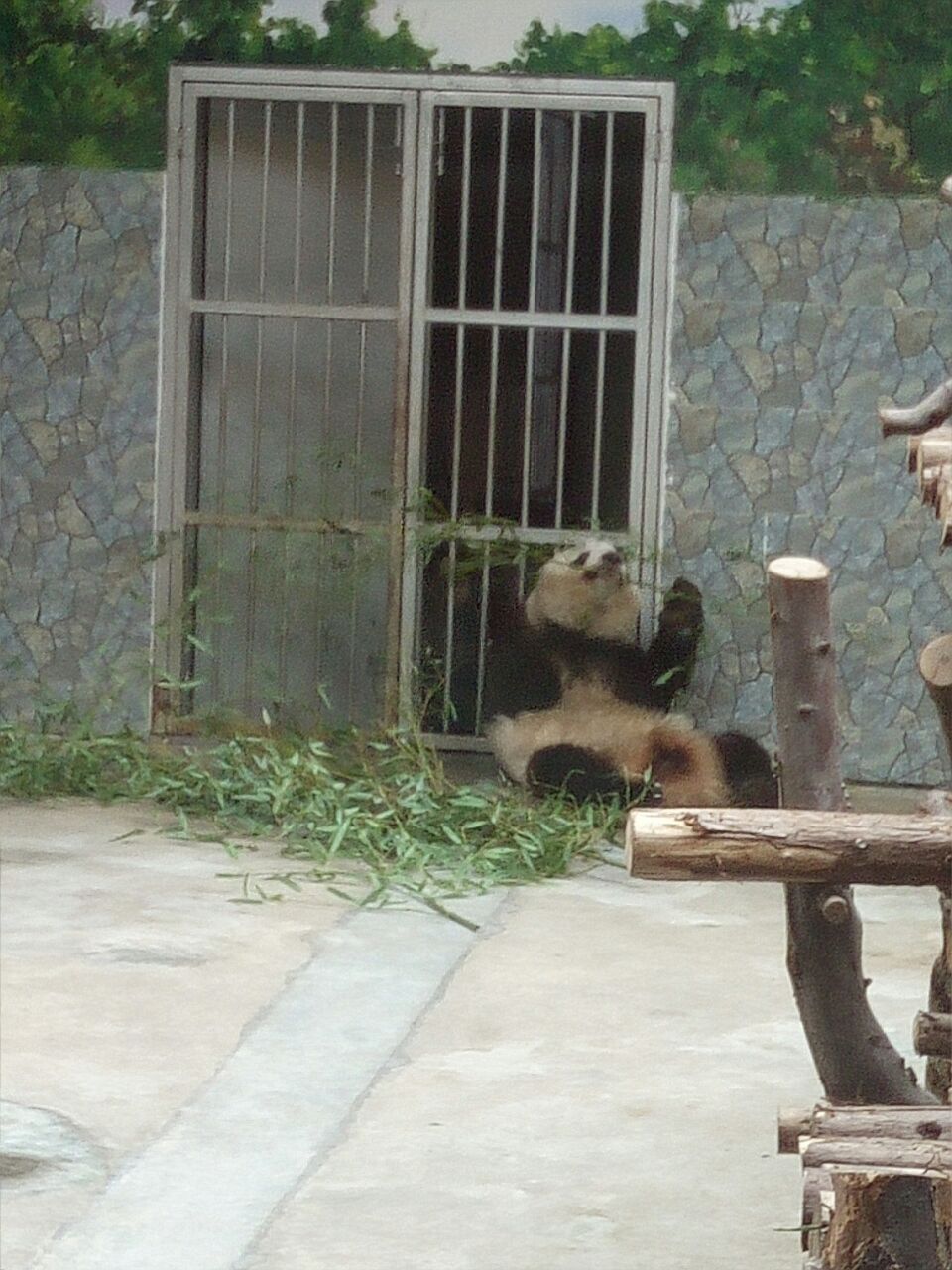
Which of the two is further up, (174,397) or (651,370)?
(651,370)

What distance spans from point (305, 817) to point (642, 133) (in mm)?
2510

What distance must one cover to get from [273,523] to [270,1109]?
3648mm

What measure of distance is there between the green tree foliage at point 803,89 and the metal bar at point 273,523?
161cm

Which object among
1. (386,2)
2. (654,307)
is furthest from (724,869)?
(386,2)

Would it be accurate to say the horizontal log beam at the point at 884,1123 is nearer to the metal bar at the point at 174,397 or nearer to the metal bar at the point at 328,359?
the metal bar at the point at 174,397

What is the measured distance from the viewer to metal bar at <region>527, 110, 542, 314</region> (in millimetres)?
6789

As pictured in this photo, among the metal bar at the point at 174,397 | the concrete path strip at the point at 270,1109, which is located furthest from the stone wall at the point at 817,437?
the concrete path strip at the point at 270,1109

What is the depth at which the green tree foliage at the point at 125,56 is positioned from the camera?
6.82 meters

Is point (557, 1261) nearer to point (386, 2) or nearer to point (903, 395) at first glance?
point (903, 395)

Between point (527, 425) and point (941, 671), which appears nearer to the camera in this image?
point (941, 671)

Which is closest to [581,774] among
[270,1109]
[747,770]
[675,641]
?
[747,770]

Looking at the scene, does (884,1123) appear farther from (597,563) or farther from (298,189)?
(298,189)

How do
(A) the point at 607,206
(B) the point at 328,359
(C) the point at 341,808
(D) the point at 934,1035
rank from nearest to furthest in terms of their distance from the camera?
(D) the point at 934,1035 → (C) the point at 341,808 → (A) the point at 607,206 → (B) the point at 328,359

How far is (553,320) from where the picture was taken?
679cm
